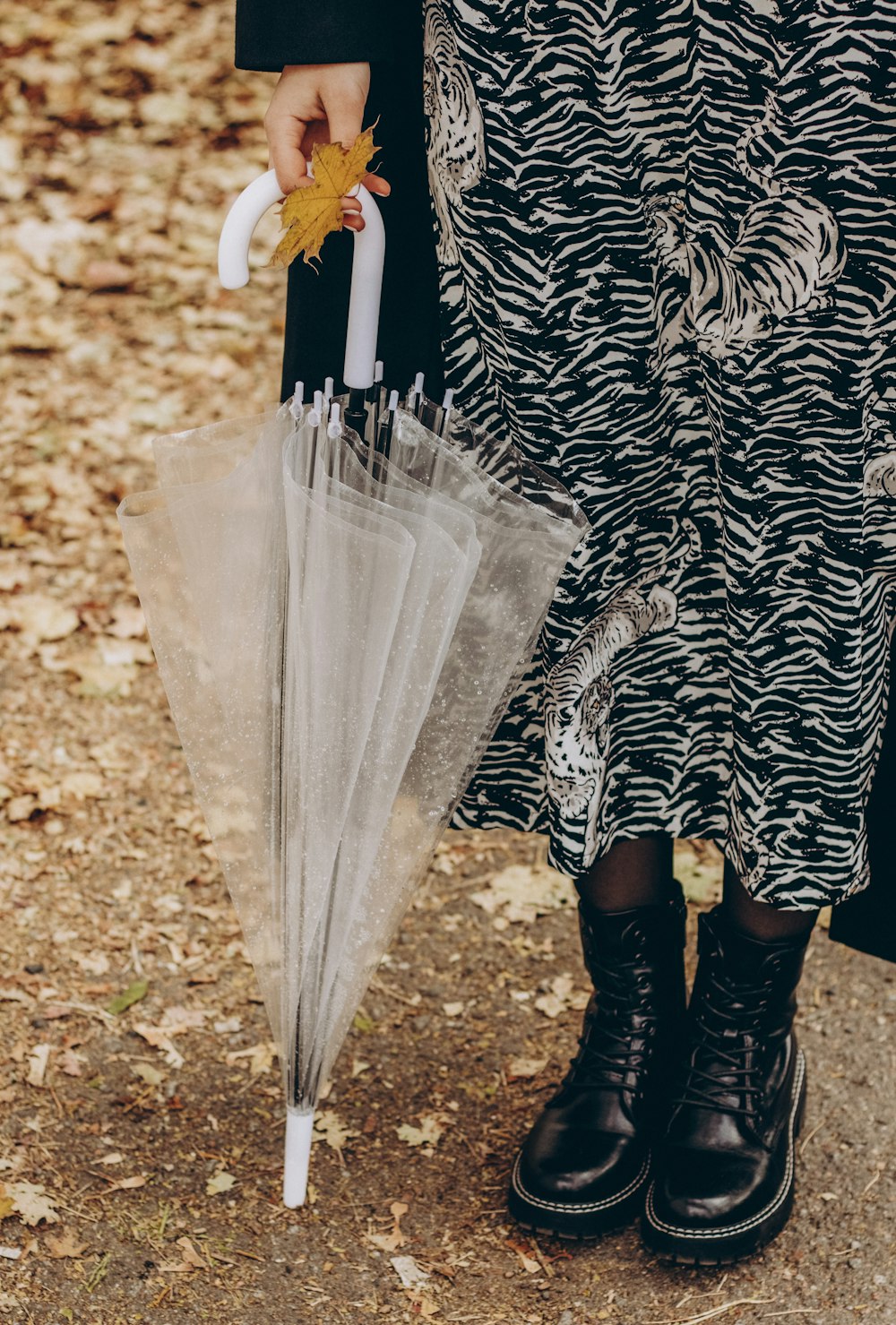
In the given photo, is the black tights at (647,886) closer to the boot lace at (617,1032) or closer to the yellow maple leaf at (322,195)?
the boot lace at (617,1032)

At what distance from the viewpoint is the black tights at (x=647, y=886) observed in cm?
159

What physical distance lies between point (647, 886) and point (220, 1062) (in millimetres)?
701

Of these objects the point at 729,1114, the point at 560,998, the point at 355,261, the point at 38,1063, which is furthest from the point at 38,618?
the point at 729,1114

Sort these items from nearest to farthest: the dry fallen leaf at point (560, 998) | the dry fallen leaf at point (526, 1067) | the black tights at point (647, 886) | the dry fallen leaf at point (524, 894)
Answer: the black tights at point (647, 886)
the dry fallen leaf at point (526, 1067)
the dry fallen leaf at point (560, 998)
the dry fallen leaf at point (524, 894)

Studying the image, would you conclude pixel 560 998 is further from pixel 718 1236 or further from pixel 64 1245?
pixel 64 1245

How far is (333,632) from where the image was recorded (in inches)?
50.6

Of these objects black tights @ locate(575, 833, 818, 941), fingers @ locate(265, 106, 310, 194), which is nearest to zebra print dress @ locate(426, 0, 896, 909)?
black tights @ locate(575, 833, 818, 941)

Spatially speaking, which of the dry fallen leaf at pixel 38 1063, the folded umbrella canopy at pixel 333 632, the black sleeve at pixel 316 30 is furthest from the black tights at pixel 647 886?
the black sleeve at pixel 316 30

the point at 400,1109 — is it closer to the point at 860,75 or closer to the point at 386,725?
the point at 386,725

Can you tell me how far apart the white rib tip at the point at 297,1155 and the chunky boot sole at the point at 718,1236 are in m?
0.43

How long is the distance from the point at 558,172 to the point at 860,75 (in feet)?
0.95

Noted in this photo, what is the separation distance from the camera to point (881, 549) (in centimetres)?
137

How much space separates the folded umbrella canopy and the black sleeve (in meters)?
0.13

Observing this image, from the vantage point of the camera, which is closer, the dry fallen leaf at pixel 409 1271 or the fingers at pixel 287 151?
the fingers at pixel 287 151
